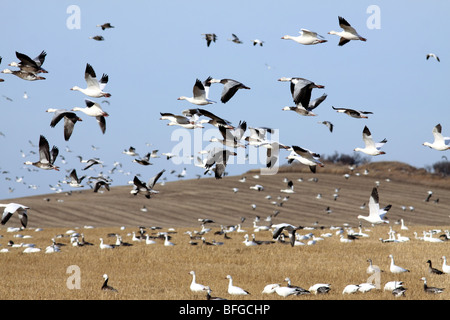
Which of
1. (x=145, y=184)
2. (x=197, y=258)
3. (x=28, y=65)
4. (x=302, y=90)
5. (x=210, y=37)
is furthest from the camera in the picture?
(x=210, y=37)

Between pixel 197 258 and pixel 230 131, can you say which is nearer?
pixel 230 131

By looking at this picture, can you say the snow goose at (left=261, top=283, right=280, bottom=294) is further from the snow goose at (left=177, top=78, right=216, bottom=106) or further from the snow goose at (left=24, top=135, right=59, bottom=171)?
the snow goose at (left=24, top=135, right=59, bottom=171)

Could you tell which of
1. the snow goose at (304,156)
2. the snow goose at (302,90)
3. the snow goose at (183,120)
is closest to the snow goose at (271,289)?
the snow goose at (304,156)

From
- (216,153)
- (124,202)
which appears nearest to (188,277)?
(216,153)

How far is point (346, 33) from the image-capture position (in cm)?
1630

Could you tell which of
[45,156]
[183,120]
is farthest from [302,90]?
[45,156]

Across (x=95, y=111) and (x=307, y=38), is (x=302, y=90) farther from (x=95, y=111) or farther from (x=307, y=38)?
(x=95, y=111)

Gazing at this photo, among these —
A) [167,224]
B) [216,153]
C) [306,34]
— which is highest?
[306,34]

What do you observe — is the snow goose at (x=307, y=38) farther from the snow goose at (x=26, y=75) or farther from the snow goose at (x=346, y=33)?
the snow goose at (x=26, y=75)

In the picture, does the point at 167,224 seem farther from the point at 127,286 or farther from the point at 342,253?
the point at 127,286

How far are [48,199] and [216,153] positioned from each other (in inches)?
1713

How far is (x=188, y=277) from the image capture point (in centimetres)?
1858
